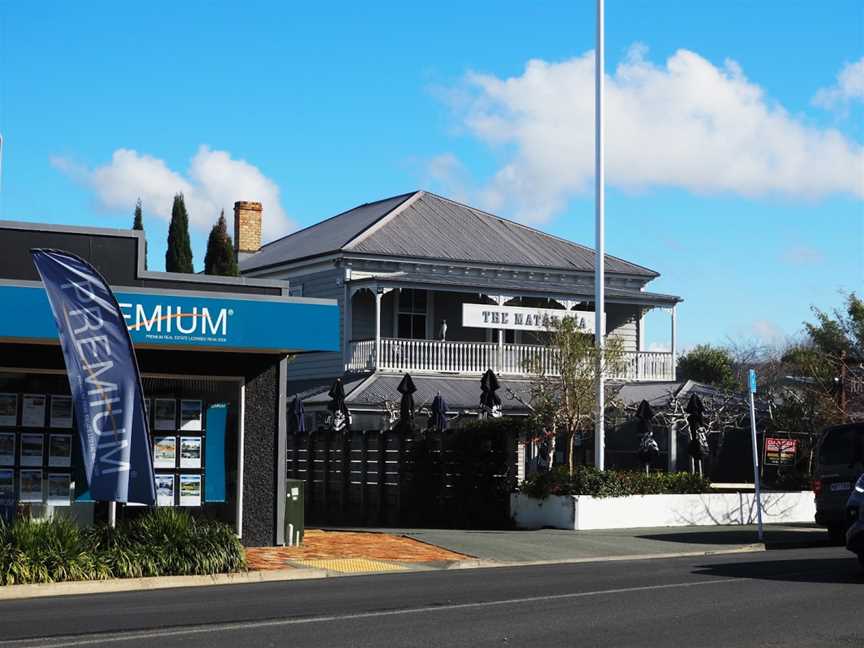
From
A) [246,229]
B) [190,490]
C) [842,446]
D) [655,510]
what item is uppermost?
[246,229]

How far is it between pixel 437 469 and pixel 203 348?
8.82 metres

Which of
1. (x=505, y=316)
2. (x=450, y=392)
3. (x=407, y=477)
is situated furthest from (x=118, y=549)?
(x=505, y=316)

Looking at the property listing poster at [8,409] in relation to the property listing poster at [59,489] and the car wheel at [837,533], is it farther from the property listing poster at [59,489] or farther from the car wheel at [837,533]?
the car wheel at [837,533]

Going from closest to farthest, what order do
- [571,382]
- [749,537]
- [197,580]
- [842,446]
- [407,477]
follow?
[197,580] → [842,446] → [749,537] → [571,382] → [407,477]

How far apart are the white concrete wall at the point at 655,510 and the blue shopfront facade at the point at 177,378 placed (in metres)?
5.87

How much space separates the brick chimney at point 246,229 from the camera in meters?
43.7

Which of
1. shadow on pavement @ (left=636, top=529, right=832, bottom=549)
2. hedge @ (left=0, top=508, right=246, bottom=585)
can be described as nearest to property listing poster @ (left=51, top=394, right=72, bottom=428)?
hedge @ (left=0, top=508, right=246, bottom=585)

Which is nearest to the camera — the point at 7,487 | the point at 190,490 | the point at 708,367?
the point at 7,487

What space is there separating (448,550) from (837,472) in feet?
20.5

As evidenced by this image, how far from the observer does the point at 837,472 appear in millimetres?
20297

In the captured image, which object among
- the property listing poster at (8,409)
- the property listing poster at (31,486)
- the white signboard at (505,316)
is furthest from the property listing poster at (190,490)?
the white signboard at (505,316)

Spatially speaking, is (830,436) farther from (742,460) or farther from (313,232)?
(313,232)

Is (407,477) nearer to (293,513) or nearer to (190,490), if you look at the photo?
(293,513)

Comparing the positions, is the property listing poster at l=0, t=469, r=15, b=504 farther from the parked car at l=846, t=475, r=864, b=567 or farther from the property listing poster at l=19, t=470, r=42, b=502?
the parked car at l=846, t=475, r=864, b=567
